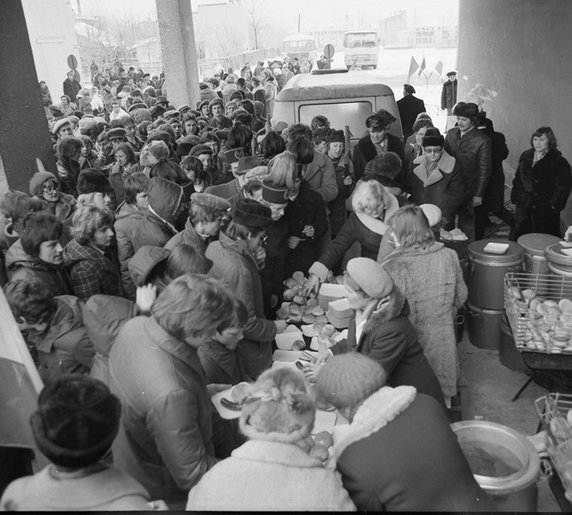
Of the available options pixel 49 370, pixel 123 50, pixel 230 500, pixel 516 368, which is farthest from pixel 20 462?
pixel 123 50

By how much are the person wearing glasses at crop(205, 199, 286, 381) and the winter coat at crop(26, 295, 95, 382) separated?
0.84 meters

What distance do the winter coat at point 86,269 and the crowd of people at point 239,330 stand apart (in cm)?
1

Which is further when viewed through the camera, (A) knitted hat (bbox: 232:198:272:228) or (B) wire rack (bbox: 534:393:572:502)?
(A) knitted hat (bbox: 232:198:272:228)

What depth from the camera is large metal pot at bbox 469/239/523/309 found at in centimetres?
495

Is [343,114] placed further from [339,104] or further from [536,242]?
[536,242]

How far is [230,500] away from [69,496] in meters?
0.52

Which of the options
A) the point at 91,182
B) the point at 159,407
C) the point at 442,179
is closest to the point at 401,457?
the point at 159,407

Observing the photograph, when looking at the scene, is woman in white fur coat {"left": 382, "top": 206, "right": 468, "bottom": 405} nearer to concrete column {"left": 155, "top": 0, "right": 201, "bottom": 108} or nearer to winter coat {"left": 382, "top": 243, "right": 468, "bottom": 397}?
winter coat {"left": 382, "top": 243, "right": 468, "bottom": 397}

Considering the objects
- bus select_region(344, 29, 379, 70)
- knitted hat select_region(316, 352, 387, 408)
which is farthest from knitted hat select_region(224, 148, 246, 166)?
bus select_region(344, 29, 379, 70)

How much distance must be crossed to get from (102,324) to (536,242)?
3819 millimetres

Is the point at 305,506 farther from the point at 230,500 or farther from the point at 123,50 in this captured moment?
the point at 123,50

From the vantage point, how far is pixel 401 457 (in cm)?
207

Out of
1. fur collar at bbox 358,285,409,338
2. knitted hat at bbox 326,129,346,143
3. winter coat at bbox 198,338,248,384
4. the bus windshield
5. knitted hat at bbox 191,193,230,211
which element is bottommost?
the bus windshield

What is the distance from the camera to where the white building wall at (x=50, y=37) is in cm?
2562
